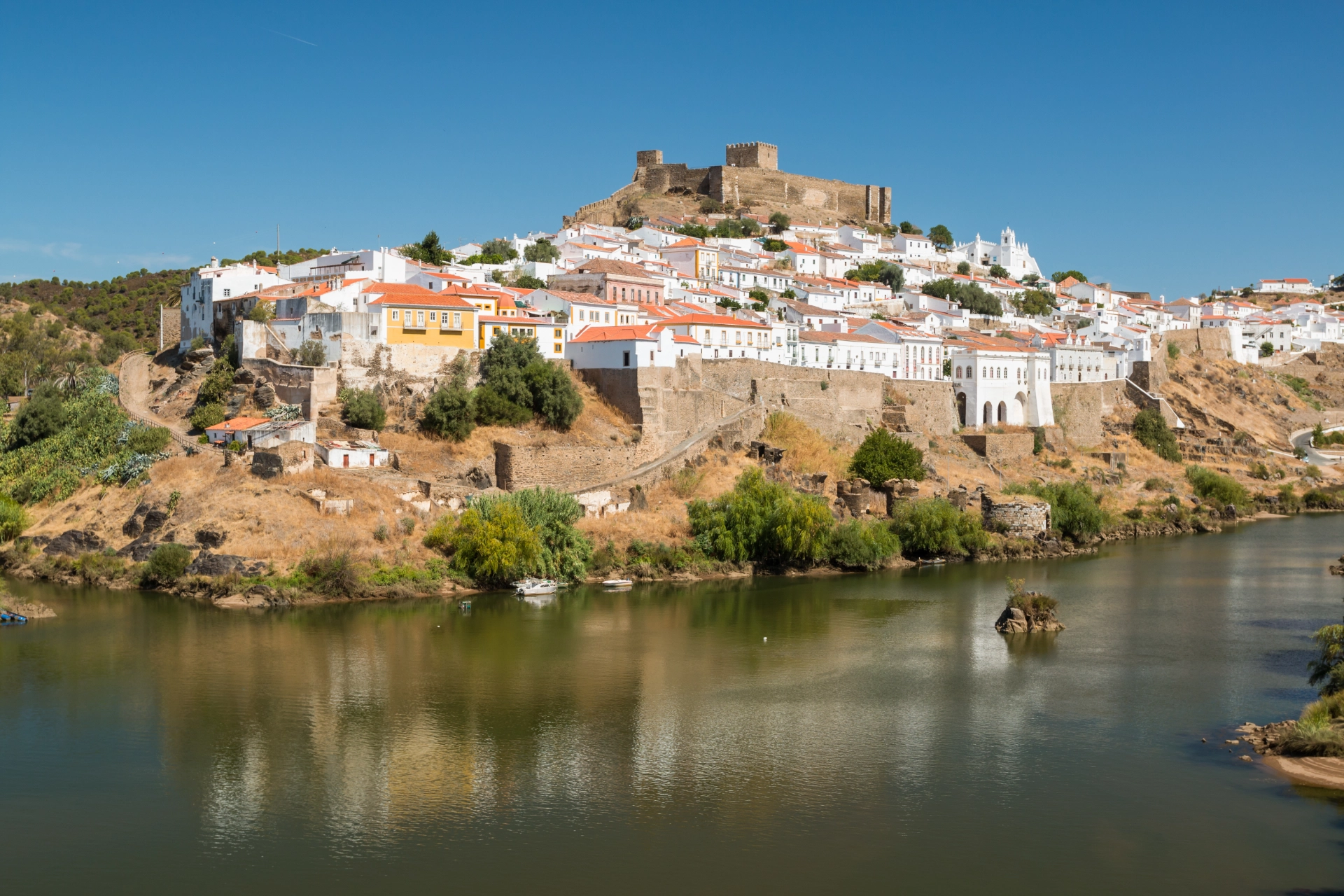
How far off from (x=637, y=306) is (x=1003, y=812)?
85.9ft

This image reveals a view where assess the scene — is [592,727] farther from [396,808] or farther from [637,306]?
[637,306]

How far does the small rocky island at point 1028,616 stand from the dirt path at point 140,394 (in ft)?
60.7

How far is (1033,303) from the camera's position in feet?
202

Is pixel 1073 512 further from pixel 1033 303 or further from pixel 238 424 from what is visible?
pixel 1033 303

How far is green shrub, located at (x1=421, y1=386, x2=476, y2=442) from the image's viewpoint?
101ft

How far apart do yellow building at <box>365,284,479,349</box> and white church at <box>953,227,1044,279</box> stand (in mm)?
43527

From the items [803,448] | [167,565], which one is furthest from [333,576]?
[803,448]

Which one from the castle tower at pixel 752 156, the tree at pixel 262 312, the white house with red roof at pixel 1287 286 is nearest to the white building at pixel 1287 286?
the white house with red roof at pixel 1287 286

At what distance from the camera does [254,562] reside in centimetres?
2605

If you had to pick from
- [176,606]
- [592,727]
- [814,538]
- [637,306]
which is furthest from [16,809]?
[637,306]

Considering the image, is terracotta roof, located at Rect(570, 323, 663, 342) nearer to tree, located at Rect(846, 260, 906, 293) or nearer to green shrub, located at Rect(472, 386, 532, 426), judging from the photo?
A: green shrub, located at Rect(472, 386, 532, 426)

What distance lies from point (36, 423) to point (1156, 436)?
1440 inches

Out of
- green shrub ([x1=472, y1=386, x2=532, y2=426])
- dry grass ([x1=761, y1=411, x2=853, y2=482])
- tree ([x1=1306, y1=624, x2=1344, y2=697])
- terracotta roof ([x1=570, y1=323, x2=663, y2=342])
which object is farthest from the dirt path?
tree ([x1=1306, y1=624, x2=1344, y2=697])

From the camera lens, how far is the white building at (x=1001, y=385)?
4341 centimetres
